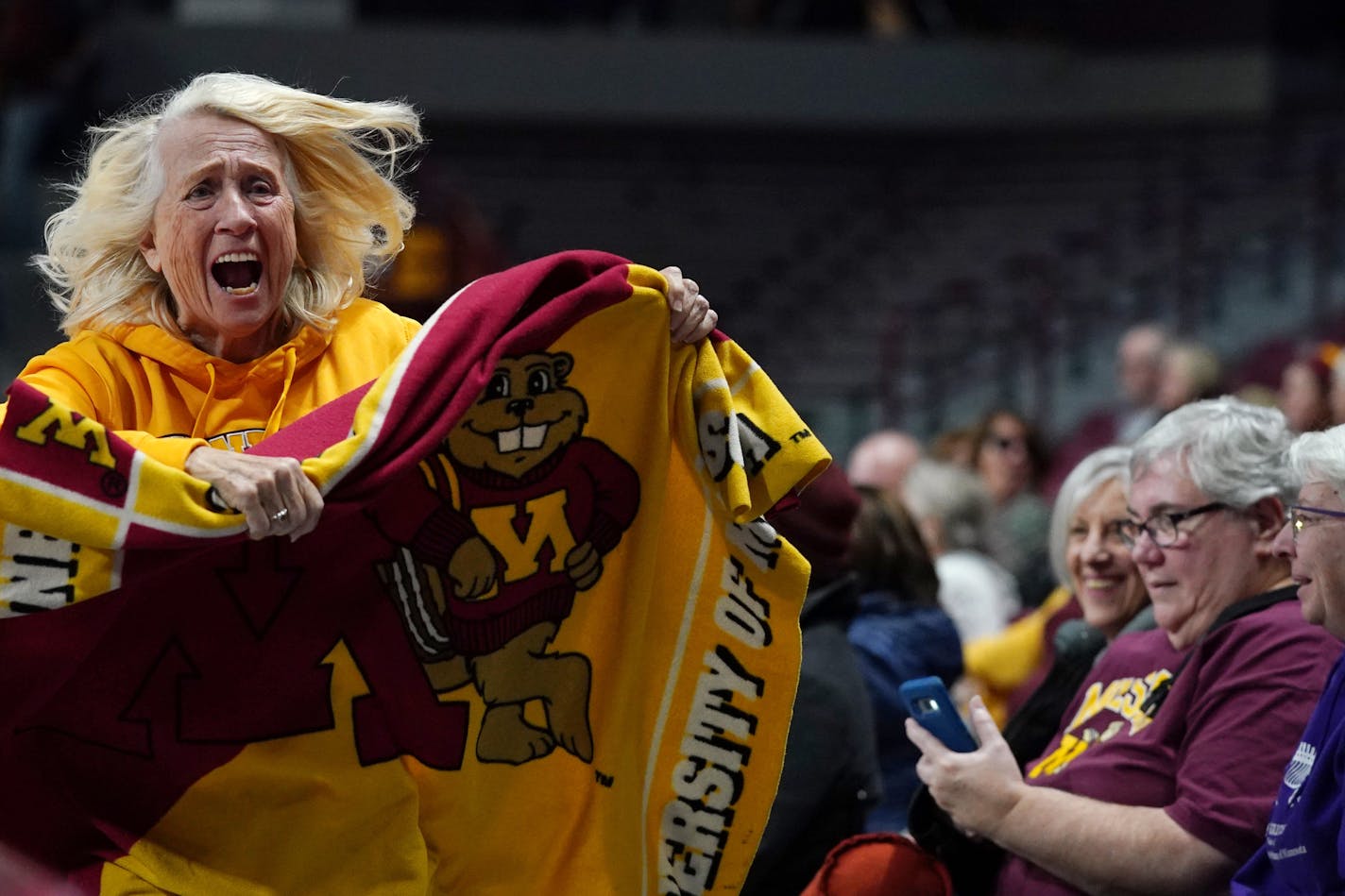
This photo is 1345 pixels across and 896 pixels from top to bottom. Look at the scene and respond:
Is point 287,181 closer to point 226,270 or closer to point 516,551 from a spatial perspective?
point 226,270

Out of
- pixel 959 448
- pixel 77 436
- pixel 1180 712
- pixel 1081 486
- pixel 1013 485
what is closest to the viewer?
pixel 77 436

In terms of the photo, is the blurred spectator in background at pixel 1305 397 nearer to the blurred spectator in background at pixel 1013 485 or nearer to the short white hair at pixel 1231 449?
the blurred spectator in background at pixel 1013 485

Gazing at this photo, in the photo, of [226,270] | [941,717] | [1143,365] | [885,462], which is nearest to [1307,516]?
[941,717]

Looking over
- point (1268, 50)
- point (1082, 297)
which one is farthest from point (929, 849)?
point (1268, 50)

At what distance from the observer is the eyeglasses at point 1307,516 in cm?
246

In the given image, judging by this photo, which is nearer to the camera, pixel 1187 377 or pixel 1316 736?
pixel 1316 736

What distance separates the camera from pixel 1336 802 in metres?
2.29

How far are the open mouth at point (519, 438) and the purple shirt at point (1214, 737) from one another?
100cm

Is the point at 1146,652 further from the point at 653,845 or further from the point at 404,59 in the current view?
the point at 404,59

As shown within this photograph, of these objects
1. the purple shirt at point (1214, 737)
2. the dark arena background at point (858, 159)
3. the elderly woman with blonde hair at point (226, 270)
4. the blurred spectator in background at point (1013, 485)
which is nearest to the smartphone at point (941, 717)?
the purple shirt at point (1214, 737)

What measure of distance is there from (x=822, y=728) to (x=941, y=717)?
289 millimetres

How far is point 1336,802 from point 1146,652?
739mm

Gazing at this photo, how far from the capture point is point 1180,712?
2730 millimetres

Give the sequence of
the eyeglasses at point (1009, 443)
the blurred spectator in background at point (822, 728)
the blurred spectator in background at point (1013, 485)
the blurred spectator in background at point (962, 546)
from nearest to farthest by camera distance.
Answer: the blurred spectator in background at point (822, 728) → the blurred spectator in background at point (962, 546) → the blurred spectator in background at point (1013, 485) → the eyeglasses at point (1009, 443)
